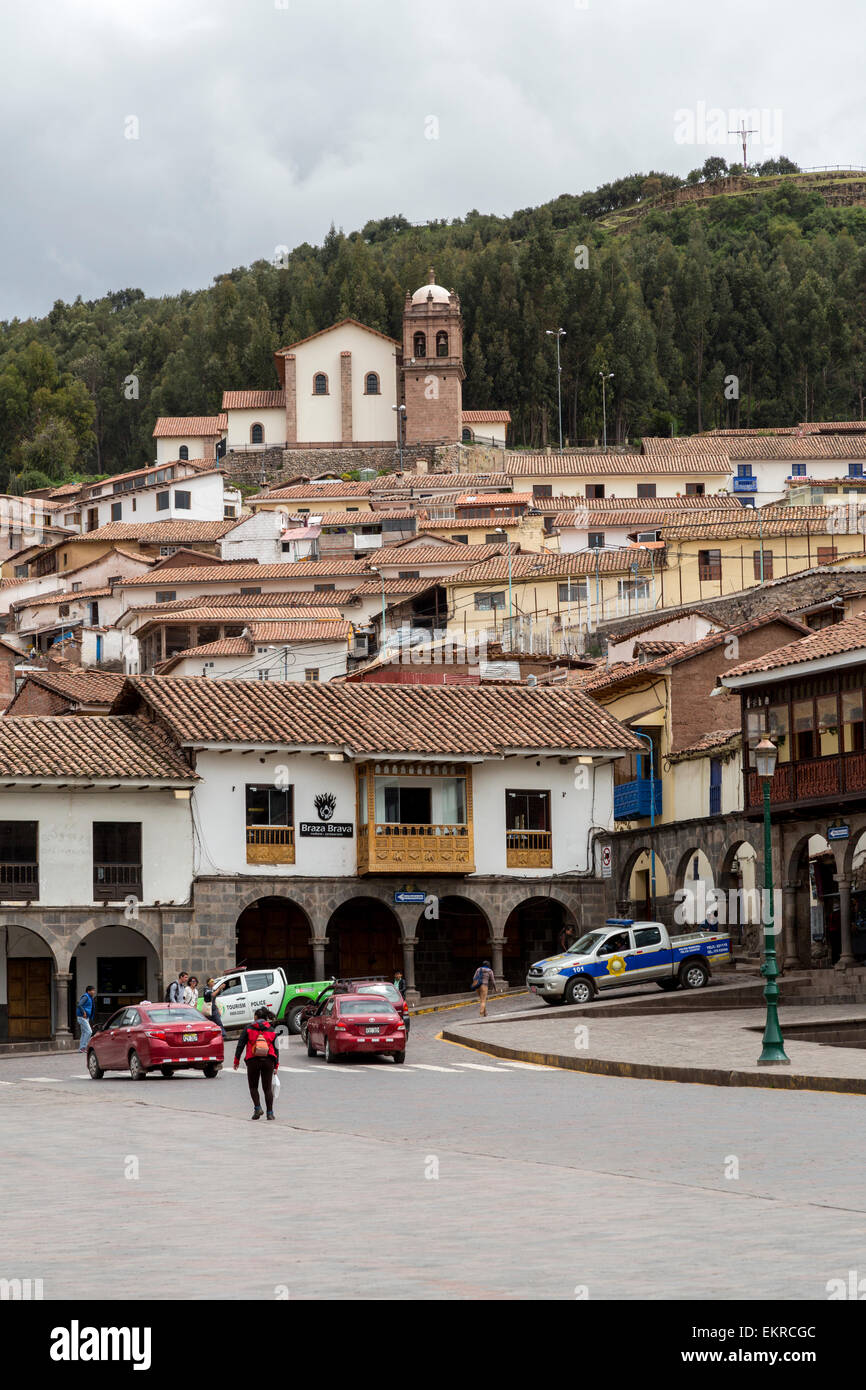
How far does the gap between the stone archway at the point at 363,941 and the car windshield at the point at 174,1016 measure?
653 inches

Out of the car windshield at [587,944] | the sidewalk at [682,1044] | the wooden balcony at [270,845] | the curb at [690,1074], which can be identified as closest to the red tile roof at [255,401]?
the wooden balcony at [270,845]

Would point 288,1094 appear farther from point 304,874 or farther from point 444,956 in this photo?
point 444,956

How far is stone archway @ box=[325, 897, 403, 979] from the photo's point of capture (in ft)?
154

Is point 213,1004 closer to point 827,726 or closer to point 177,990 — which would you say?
point 177,990

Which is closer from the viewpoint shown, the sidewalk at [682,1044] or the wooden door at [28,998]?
the sidewalk at [682,1044]

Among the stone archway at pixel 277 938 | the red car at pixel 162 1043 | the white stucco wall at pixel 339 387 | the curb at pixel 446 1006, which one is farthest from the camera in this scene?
the white stucco wall at pixel 339 387

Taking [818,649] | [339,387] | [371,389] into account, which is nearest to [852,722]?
[818,649]

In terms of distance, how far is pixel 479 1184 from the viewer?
15727mm

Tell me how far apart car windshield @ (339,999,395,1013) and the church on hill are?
9157cm

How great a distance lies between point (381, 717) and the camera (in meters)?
46.0

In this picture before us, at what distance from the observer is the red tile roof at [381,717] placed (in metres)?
44.2

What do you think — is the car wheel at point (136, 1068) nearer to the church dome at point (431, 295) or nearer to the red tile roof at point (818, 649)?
the red tile roof at point (818, 649)
